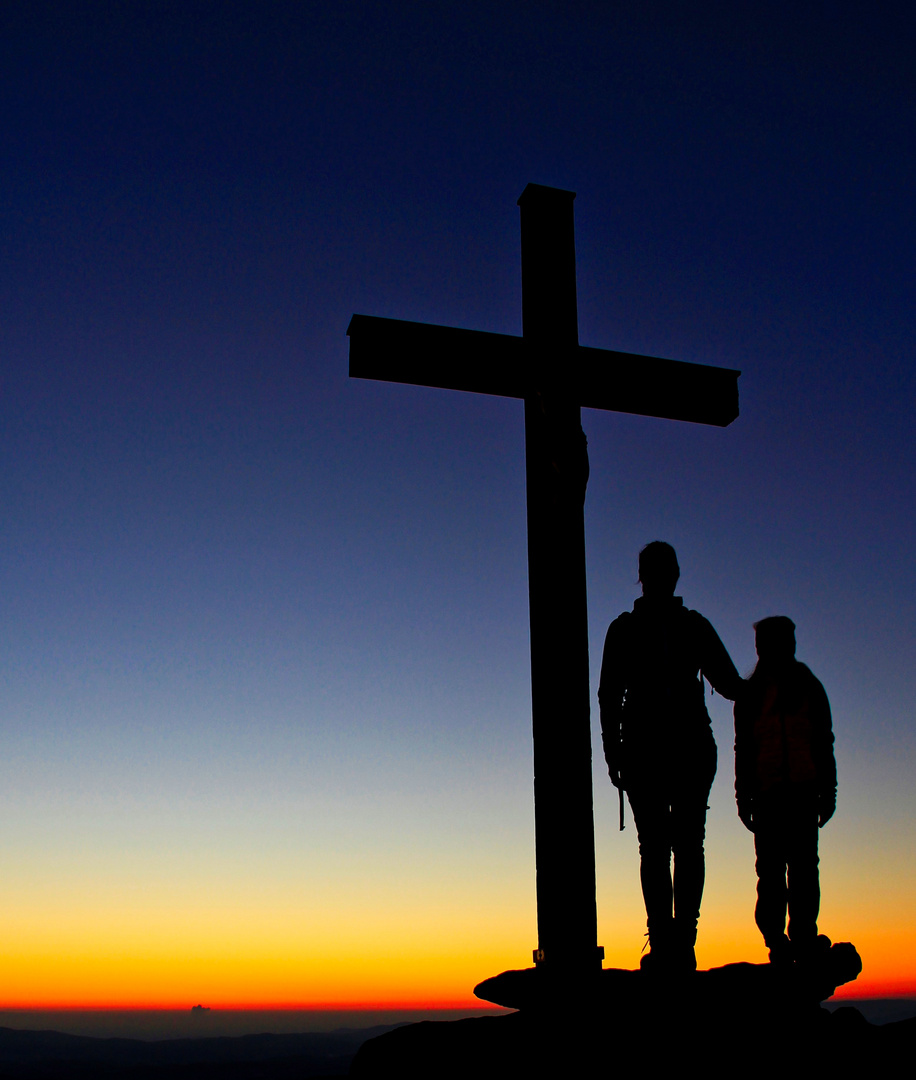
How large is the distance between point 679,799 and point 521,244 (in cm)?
296

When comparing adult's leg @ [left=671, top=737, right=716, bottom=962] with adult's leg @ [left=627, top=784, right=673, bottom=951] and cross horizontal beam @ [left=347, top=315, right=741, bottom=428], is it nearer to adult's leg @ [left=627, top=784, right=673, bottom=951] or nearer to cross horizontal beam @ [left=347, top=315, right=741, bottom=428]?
adult's leg @ [left=627, top=784, right=673, bottom=951]

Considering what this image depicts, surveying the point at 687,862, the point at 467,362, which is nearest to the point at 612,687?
the point at 687,862

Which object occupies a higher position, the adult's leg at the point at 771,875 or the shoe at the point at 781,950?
the adult's leg at the point at 771,875

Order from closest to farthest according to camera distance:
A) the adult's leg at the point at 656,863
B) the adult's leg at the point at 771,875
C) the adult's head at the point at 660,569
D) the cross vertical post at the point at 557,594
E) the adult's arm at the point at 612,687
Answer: the cross vertical post at the point at 557,594, the adult's leg at the point at 656,863, the adult's arm at the point at 612,687, the adult's head at the point at 660,569, the adult's leg at the point at 771,875

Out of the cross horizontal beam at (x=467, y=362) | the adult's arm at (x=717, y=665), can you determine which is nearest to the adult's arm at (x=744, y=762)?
the adult's arm at (x=717, y=665)

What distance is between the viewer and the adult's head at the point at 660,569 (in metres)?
5.30

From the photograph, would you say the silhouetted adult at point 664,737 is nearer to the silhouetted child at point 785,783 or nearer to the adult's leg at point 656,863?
the adult's leg at point 656,863

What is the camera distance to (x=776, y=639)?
5930mm

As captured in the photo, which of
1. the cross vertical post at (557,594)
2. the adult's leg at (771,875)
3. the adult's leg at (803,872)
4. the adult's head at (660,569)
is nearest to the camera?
the cross vertical post at (557,594)

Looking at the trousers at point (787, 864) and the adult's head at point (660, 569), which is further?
the trousers at point (787, 864)

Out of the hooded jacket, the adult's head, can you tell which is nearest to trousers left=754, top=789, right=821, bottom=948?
the hooded jacket

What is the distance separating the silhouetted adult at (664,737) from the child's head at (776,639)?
2.08 feet

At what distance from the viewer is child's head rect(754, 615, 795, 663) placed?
590 cm

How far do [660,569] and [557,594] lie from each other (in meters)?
0.86
